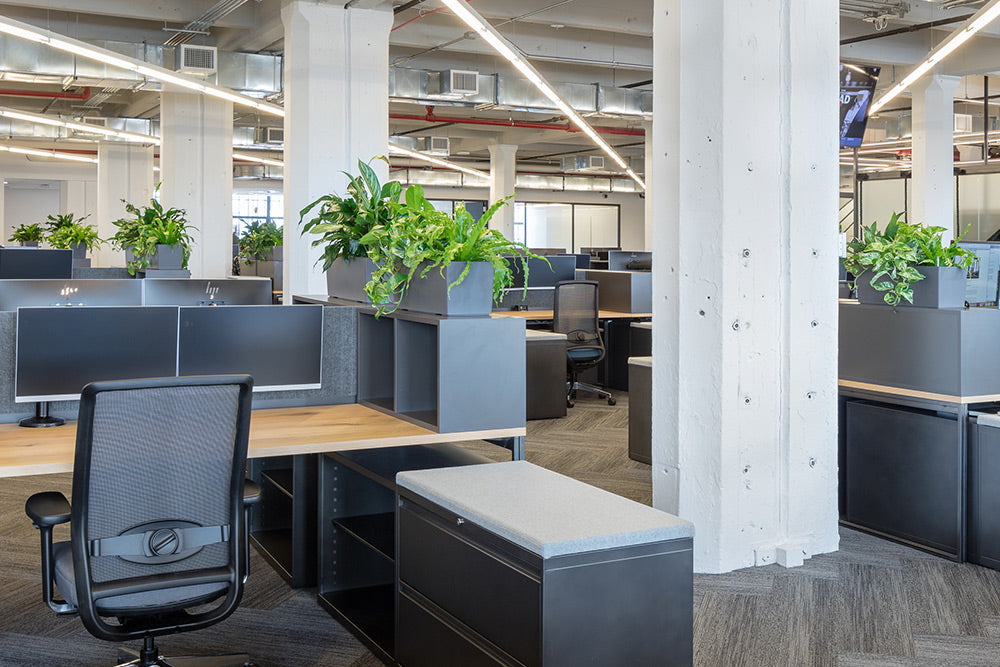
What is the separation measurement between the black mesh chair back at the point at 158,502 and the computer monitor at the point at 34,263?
5088mm

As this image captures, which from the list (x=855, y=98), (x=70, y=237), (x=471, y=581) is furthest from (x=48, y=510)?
(x=70, y=237)

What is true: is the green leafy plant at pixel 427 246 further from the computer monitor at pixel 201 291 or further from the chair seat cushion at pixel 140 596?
the computer monitor at pixel 201 291

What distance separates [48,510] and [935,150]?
826 cm

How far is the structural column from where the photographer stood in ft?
27.8

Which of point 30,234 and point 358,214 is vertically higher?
point 30,234

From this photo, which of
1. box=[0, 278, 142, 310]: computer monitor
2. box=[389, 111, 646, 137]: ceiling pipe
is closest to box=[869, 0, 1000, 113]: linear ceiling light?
box=[0, 278, 142, 310]: computer monitor

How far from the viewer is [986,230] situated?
14523mm

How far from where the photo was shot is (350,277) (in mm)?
3324

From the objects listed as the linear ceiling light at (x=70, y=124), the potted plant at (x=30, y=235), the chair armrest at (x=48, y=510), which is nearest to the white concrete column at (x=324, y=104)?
the linear ceiling light at (x=70, y=124)

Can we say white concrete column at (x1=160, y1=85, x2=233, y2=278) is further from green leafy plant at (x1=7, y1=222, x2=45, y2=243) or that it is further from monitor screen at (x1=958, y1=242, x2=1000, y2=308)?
monitor screen at (x1=958, y1=242, x2=1000, y2=308)

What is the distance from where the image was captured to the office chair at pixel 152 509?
2.07 metres

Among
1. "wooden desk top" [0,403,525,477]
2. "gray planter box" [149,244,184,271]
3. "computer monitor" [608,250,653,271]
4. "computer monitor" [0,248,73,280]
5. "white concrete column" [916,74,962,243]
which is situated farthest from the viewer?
"computer monitor" [608,250,653,271]

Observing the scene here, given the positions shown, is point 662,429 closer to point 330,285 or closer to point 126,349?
point 330,285

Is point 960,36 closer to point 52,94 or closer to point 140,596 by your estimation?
point 140,596
